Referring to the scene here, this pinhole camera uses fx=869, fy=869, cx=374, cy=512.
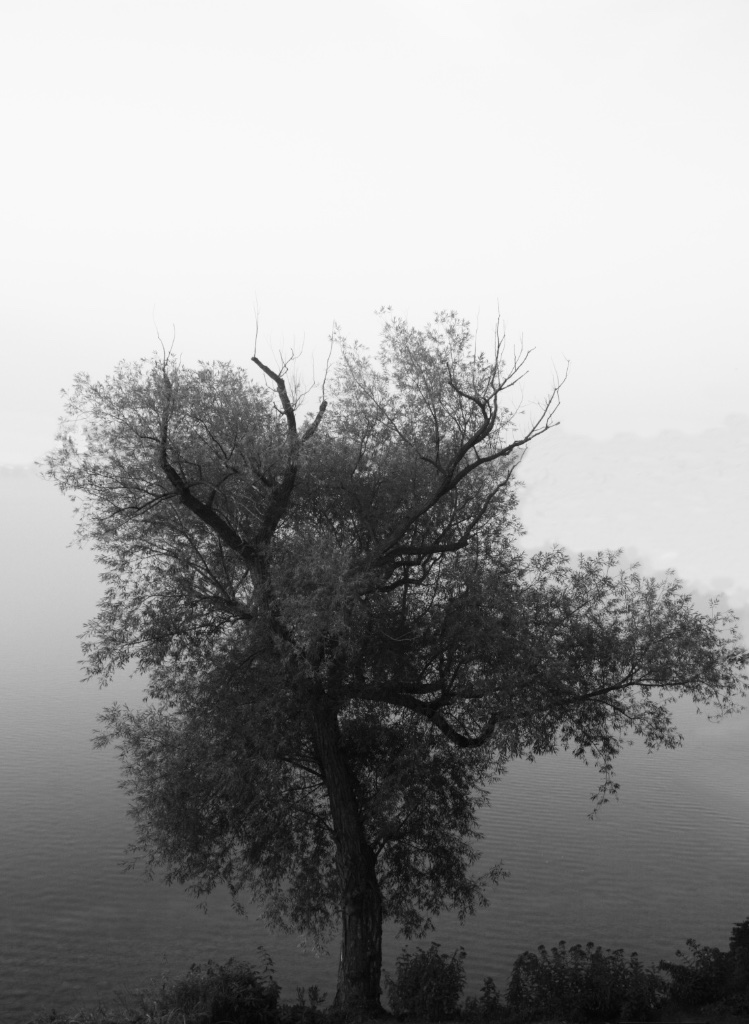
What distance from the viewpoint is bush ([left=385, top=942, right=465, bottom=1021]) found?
1536 cm

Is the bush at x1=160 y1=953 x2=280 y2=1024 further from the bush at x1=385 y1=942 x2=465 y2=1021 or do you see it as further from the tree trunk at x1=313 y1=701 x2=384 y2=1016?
the bush at x1=385 y1=942 x2=465 y2=1021

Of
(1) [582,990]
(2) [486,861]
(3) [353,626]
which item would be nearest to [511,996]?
(1) [582,990]

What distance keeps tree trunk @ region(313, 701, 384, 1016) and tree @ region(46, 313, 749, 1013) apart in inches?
1.9

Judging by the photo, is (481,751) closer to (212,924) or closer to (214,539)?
(214,539)

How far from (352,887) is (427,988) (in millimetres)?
2157

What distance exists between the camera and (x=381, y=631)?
15.2m

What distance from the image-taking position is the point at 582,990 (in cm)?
1485

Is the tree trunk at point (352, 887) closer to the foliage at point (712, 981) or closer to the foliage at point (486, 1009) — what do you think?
the foliage at point (486, 1009)

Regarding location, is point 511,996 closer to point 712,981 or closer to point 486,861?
point 712,981

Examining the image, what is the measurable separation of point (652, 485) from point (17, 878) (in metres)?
151

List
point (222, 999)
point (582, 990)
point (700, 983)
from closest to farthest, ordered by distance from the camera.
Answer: point (222, 999) → point (700, 983) → point (582, 990)

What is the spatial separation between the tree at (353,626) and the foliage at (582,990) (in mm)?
2361

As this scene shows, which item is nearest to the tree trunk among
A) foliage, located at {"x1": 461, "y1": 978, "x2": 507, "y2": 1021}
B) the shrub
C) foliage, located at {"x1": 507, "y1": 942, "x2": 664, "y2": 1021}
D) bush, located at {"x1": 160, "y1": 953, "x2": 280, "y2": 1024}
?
foliage, located at {"x1": 461, "y1": 978, "x2": 507, "y2": 1021}

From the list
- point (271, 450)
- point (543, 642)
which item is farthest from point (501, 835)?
point (271, 450)
